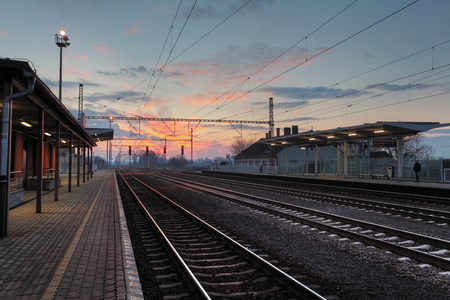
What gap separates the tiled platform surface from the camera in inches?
172

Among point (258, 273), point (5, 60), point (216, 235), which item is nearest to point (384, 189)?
point (216, 235)

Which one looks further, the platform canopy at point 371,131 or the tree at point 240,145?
the tree at point 240,145

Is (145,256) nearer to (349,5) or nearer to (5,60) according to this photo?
(5,60)

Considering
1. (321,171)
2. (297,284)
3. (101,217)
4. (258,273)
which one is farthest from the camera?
(321,171)

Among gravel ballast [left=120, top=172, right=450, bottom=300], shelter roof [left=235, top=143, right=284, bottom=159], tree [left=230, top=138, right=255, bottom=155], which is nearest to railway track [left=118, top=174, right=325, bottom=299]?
gravel ballast [left=120, top=172, right=450, bottom=300]

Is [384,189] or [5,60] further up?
[5,60]

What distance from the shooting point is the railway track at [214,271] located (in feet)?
15.0

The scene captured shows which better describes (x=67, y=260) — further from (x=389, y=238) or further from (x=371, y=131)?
(x=371, y=131)

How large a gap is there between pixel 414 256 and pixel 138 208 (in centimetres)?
1031

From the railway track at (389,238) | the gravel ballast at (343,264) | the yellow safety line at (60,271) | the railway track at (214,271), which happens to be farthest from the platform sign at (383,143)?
the yellow safety line at (60,271)

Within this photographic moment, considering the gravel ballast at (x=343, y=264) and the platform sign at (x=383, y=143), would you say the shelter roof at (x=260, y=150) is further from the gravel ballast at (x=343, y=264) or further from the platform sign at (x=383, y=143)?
the gravel ballast at (x=343, y=264)

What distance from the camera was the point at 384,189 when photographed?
21469 mm

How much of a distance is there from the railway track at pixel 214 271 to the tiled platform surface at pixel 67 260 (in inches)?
23.7

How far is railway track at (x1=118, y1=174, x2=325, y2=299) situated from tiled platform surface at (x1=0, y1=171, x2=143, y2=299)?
602 mm
